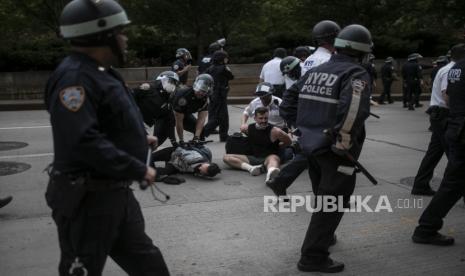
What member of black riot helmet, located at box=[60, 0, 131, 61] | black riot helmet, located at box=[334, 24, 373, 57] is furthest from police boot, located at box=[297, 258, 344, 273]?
black riot helmet, located at box=[60, 0, 131, 61]

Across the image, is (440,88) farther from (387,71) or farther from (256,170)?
(387,71)

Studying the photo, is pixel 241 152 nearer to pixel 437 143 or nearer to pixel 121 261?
pixel 437 143

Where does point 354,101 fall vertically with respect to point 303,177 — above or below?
above

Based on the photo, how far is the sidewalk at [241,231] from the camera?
14.7ft

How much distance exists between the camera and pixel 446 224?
5.50 meters

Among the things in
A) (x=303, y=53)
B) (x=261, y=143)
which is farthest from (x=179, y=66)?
(x=261, y=143)

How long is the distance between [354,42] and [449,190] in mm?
1489

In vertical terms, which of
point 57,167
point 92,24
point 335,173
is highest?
point 92,24

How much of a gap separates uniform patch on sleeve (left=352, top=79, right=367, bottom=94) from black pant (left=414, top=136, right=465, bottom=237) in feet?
4.18

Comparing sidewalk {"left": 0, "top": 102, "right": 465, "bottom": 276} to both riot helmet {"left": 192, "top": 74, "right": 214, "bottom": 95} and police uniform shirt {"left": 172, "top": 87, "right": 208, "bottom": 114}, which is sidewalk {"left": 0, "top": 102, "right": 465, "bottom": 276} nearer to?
police uniform shirt {"left": 172, "top": 87, "right": 208, "bottom": 114}

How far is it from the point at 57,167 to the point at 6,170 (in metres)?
5.95

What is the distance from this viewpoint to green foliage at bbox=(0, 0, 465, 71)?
766 inches

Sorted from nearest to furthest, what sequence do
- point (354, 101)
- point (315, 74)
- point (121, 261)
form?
point (121, 261), point (354, 101), point (315, 74)

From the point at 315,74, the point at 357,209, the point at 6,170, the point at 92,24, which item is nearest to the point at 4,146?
the point at 6,170
